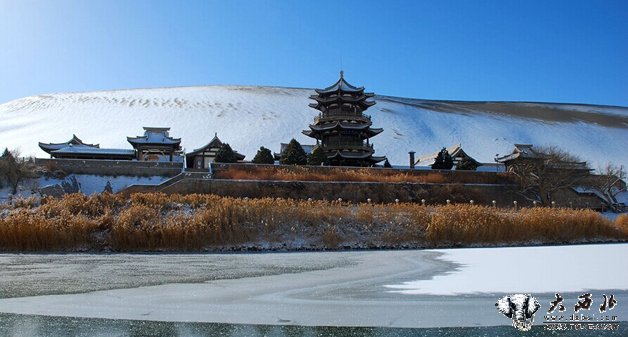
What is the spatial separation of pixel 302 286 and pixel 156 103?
88.9m

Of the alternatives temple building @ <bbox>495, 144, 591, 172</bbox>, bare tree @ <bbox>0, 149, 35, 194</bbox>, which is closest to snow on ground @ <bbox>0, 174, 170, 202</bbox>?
bare tree @ <bbox>0, 149, 35, 194</bbox>

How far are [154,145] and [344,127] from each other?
16.9 meters

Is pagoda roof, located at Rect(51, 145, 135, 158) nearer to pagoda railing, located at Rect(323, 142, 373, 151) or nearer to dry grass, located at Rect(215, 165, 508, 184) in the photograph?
dry grass, located at Rect(215, 165, 508, 184)

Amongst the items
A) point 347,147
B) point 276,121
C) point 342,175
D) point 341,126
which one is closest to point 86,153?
point 341,126

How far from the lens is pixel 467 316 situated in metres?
5.97

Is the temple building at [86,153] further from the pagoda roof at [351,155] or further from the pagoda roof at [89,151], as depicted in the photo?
the pagoda roof at [351,155]

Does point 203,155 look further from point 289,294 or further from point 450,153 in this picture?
point 289,294

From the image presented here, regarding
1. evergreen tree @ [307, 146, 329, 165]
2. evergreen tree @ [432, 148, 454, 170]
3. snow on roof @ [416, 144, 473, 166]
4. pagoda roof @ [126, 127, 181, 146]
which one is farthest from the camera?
snow on roof @ [416, 144, 473, 166]

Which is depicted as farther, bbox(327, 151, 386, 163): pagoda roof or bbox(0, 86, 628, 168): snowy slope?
bbox(0, 86, 628, 168): snowy slope

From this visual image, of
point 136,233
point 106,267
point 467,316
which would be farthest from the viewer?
point 136,233

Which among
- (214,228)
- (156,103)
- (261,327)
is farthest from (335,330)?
(156,103)

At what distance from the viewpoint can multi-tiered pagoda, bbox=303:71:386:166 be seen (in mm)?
44000

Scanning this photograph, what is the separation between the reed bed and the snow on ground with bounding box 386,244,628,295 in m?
5.37

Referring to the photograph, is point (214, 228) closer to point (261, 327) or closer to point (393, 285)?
point (393, 285)
